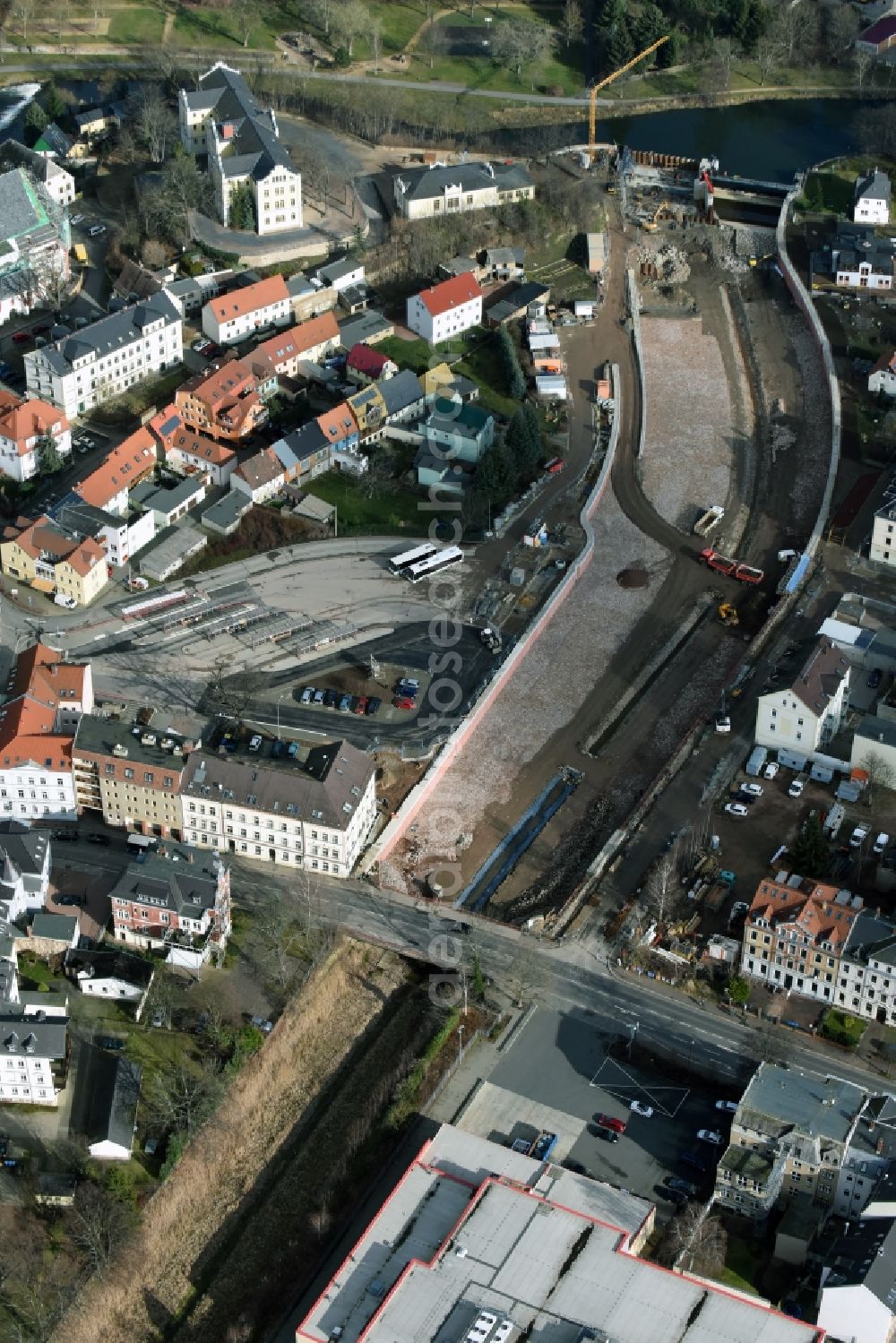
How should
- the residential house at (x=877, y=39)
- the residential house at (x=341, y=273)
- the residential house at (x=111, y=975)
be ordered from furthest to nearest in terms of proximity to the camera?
1. the residential house at (x=877, y=39)
2. the residential house at (x=341, y=273)
3. the residential house at (x=111, y=975)

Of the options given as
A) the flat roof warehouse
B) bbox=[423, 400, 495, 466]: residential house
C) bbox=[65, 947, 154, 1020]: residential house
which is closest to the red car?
the flat roof warehouse

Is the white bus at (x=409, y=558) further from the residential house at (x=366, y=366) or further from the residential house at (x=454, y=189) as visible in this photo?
the residential house at (x=454, y=189)

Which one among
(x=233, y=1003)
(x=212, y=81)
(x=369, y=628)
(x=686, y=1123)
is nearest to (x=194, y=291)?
(x=212, y=81)

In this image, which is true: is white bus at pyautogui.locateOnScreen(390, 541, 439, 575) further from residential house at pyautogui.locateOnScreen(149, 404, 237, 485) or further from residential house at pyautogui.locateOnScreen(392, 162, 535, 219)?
residential house at pyautogui.locateOnScreen(392, 162, 535, 219)

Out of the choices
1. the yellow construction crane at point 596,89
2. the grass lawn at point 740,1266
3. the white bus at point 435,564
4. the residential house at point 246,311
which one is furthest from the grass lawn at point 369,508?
the grass lawn at point 740,1266

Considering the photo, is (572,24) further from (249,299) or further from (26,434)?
(26,434)

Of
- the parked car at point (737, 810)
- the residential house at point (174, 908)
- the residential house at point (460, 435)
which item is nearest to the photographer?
the residential house at point (174, 908)
